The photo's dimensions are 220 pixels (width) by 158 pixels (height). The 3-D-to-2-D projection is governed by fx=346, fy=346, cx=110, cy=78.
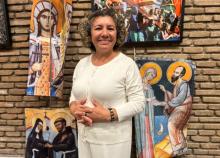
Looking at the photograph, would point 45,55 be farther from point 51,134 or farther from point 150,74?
point 150,74

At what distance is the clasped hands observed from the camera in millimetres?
2094

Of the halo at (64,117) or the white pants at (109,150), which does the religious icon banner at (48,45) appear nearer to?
the halo at (64,117)

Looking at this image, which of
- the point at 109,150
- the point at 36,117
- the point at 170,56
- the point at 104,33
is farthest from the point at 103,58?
the point at 36,117

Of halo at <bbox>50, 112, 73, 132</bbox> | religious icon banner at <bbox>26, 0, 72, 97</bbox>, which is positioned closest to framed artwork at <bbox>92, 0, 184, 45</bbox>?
religious icon banner at <bbox>26, 0, 72, 97</bbox>

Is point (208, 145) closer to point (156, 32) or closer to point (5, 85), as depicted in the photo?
point (156, 32)

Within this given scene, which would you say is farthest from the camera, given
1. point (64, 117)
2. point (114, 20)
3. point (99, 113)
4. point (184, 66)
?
point (64, 117)

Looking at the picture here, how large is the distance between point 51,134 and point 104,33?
126cm

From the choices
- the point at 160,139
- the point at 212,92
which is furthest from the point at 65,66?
the point at 212,92

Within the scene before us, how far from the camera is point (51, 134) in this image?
3.04 metres

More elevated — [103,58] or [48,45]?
[48,45]

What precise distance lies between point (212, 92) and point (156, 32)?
687mm

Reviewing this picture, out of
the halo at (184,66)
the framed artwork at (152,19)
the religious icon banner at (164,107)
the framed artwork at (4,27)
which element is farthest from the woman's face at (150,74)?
the framed artwork at (4,27)

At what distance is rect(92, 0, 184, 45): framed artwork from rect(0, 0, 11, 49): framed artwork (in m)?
0.86

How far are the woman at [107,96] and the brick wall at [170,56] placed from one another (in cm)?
79
